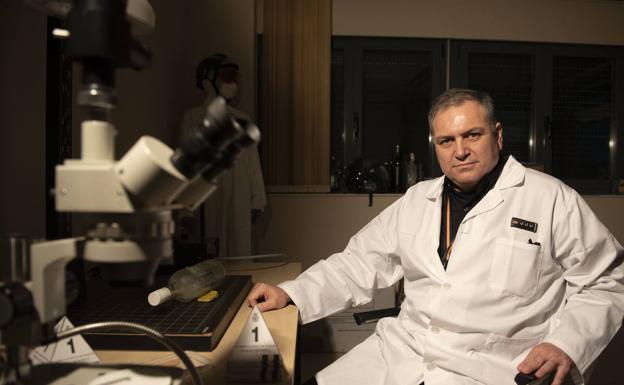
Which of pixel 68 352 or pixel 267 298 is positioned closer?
pixel 68 352

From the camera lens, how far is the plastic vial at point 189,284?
3.23ft

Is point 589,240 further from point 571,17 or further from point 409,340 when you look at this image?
point 571,17

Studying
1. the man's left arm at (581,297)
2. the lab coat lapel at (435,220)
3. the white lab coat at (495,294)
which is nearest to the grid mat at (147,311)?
the white lab coat at (495,294)

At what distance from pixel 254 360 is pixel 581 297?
38.9 inches

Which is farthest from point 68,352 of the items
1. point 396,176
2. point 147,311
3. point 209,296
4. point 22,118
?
point 396,176

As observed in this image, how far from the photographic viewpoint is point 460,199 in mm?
1482

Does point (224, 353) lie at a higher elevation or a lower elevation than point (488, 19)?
lower

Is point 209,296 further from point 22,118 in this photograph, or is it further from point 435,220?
point 435,220

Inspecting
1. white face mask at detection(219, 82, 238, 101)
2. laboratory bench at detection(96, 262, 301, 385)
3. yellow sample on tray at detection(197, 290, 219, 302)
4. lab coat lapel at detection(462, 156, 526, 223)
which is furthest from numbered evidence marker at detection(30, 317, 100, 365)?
white face mask at detection(219, 82, 238, 101)

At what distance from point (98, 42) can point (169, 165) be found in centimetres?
16

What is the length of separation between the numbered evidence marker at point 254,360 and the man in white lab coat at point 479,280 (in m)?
0.37

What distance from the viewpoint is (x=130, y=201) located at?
48cm

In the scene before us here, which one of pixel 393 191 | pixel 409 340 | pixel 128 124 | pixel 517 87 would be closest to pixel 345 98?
pixel 393 191

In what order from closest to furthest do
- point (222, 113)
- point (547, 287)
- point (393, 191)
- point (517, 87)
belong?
point (222, 113)
point (547, 287)
point (393, 191)
point (517, 87)
